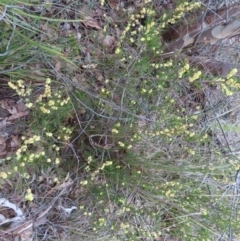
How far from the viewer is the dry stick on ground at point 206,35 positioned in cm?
144

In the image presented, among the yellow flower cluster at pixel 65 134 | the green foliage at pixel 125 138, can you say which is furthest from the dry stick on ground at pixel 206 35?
the yellow flower cluster at pixel 65 134

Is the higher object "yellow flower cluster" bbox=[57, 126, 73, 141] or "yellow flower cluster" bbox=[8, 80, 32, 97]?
"yellow flower cluster" bbox=[8, 80, 32, 97]

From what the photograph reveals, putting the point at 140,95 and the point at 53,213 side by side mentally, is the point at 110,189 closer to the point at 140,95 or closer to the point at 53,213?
the point at 53,213

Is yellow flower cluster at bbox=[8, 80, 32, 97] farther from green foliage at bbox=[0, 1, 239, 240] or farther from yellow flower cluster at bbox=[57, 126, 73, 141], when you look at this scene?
yellow flower cluster at bbox=[57, 126, 73, 141]

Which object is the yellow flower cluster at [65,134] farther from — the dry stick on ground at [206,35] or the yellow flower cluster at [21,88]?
the dry stick on ground at [206,35]

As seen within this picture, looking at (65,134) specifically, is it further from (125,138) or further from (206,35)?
(206,35)

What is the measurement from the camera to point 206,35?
1.52 metres

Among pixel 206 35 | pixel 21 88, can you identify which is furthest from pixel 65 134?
pixel 206 35

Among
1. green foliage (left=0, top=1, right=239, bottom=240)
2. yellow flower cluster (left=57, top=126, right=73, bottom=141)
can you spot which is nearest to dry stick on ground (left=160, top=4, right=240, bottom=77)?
green foliage (left=0, top=1, right=239, bottom=240)

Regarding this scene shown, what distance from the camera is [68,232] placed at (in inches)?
59.9

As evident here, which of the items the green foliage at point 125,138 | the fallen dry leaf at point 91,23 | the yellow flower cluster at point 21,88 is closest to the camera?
the yellow flower cluster at point 21,88

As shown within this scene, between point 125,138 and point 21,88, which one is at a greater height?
point 21,88

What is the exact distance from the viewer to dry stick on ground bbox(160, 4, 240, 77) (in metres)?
1.44

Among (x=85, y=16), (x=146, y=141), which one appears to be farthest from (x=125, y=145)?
(x=85, y=16)
